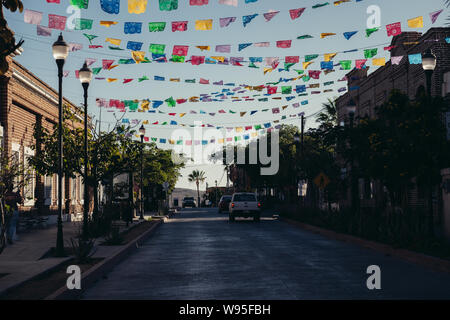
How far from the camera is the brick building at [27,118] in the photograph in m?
25.9

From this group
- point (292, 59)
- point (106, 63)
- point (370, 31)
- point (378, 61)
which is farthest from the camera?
point (106, 63)

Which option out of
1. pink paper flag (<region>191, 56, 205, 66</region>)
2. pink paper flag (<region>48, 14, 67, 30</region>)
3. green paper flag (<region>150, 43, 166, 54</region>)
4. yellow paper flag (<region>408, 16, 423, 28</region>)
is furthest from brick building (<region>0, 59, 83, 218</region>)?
yellow paper flag (<region>408, 16, 423, 28</region>)

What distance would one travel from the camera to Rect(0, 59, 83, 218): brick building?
25.9 meters

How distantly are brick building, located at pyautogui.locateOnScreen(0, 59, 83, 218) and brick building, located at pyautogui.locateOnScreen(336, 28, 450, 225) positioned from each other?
1424 centimetres

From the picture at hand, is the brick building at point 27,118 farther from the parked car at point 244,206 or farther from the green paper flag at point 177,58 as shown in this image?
the parked car at point 244,206

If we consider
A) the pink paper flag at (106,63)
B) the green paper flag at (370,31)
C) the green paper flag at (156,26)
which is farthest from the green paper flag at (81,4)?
the green paper flag at (370,31)

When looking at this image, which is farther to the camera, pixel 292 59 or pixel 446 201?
pixel 292 59

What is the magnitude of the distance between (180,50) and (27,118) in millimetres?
12258

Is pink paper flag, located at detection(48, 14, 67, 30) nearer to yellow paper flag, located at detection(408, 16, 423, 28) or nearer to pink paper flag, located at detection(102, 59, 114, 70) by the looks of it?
pink paper flag, located at detection(102, 59, 114, 70)

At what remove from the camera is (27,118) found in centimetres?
3036

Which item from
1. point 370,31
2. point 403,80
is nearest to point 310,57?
point 370,31

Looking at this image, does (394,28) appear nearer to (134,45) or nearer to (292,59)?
(292,59)

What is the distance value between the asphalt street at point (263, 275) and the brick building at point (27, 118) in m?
9.55

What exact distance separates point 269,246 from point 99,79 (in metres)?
9.60
